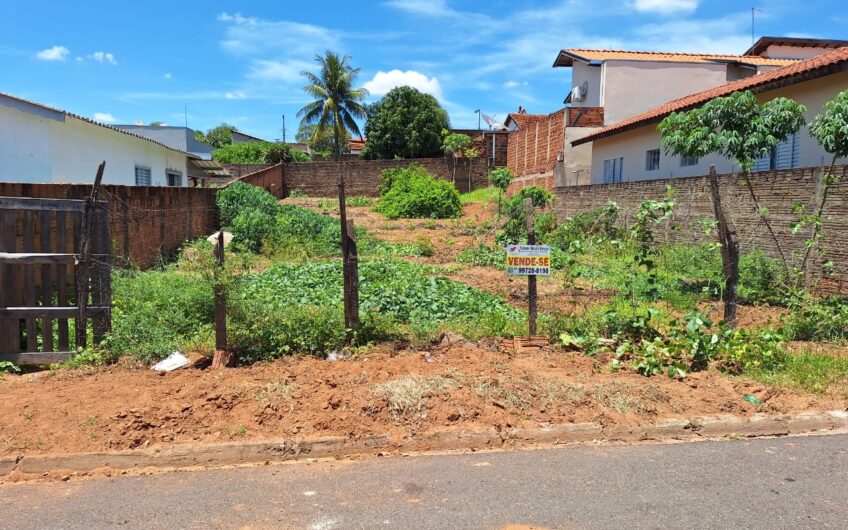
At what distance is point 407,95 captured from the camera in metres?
42.5

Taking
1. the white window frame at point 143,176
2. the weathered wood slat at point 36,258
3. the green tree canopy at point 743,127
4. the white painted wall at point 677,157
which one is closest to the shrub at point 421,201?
the white painted wall at point 677,157

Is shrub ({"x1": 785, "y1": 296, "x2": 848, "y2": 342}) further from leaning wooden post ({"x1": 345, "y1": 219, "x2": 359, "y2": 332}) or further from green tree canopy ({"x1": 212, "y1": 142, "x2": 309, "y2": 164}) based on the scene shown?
green tree canopy ({"x1": 212, "y1": 142, "x2": 309, "y2": 164})

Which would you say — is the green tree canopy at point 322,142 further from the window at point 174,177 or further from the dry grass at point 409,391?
the dry grass at point 409,391

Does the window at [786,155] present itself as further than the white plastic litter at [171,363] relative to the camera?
Yes

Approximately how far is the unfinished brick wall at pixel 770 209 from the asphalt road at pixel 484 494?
404 centimetres

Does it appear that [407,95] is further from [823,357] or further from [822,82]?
[823,357]

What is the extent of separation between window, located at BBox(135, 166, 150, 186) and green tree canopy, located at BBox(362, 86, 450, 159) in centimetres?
2280

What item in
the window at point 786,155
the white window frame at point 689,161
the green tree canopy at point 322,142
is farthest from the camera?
the green tree canopy at point 322,142

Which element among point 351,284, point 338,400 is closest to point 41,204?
point 351,284

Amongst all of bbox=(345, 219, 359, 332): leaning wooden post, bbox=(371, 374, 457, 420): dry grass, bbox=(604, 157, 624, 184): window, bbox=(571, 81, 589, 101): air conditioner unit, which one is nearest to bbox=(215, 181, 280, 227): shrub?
bbox=(345, 219, 359, 332): leaning wooden post

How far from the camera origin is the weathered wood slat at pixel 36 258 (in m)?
6.20

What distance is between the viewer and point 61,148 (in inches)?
611

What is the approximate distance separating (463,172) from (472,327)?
98.0 ft

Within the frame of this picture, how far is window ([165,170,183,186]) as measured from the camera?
951 inches
